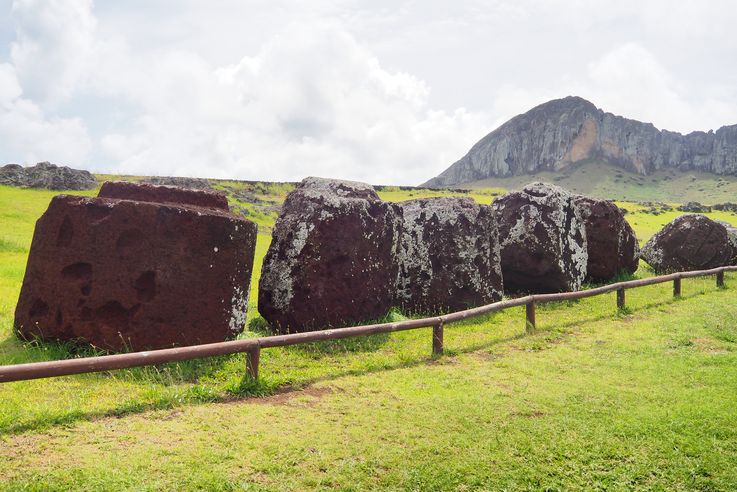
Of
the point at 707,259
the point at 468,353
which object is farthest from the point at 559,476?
the point at 707,259

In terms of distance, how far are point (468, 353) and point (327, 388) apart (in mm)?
3391

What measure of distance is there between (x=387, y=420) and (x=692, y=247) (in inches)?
786

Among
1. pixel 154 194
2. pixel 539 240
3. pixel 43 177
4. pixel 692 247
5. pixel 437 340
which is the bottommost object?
pixel 437 340

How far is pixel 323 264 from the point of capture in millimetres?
10812

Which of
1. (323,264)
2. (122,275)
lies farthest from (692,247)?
(122,275)

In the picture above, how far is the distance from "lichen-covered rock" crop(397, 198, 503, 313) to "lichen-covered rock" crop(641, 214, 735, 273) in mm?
11657

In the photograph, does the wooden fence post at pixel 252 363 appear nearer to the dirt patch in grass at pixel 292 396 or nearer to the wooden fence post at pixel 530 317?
the dirt patch in grass at pixel 292 396

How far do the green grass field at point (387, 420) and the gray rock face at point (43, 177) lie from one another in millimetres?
44924

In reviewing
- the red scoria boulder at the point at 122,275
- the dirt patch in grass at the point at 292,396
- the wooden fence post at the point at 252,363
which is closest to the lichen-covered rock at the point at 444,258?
the red scoria boulder at the point at 122,275

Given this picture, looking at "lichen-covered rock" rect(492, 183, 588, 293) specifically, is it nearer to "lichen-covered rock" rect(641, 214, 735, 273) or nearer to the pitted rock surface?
"lichen-covered rock" rect(641, 214, 735, 273)

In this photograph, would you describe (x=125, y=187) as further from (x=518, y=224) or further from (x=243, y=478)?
(x=518, y=224)

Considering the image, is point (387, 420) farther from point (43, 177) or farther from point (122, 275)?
point (43, 177)

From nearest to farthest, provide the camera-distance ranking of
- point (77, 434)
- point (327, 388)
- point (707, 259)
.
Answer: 1. point (77, 434)
2. point (327, 388)
3. point (707, 259)

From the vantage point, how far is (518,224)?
16016 millimetres
